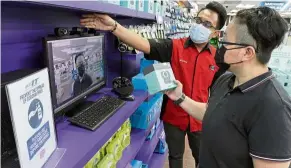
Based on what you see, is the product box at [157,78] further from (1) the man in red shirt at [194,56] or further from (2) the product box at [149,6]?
(2) the product box at [149,6]

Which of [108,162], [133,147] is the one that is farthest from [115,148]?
[133,147]

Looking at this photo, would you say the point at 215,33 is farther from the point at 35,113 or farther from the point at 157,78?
the point at 35,113

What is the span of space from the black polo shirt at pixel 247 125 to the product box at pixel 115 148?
0.55 meters

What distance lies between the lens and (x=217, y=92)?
1.44 m

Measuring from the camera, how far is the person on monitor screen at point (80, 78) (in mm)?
1480

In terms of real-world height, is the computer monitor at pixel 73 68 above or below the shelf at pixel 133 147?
above

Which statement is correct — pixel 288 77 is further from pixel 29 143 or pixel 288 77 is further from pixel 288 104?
pixel 29 143

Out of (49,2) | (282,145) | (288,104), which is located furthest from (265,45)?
(49,2)

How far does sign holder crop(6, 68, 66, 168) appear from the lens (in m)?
0.69

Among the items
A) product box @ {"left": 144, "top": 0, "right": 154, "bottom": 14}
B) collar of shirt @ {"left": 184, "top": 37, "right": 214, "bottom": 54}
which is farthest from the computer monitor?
collar of shirt @ {"left": 184, "top": 37, "right": 214, "bottom": 54}

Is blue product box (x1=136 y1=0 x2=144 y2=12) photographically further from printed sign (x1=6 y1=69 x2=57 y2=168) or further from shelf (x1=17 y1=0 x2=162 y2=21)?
printed sign (x1=6 y1=69 x2=57 y2=168)

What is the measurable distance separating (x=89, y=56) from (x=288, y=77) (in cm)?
425

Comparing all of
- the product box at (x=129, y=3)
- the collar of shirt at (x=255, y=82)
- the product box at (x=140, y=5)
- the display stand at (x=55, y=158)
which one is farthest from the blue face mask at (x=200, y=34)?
the display stand at (x=55, y=158)

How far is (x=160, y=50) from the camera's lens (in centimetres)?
209
